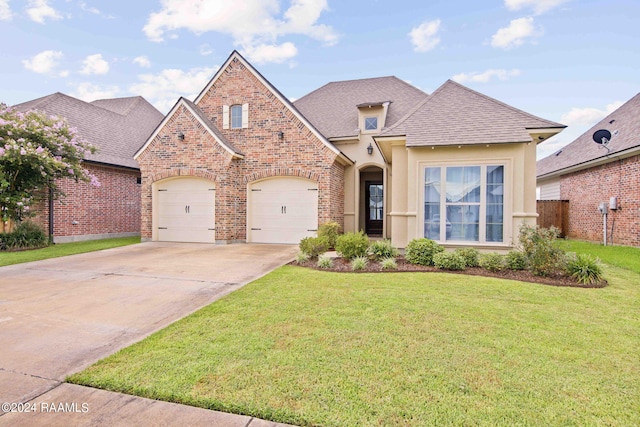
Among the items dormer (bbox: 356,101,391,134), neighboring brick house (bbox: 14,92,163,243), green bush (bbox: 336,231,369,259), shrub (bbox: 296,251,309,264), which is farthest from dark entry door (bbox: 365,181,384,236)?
neighboring brick house (bbox: 14,92,163,243)

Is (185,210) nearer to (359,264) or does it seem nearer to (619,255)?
(359,264)

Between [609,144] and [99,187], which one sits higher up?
[609,144]

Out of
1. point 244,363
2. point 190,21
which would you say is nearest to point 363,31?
point 190,21

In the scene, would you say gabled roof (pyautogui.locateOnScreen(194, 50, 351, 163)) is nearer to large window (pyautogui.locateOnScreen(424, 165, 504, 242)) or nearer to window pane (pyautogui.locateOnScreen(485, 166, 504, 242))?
large window (pyautogui.locateOnScreen(424, 165, 504, 242))

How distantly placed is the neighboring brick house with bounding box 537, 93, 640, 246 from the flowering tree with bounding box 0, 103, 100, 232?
19.3 meters

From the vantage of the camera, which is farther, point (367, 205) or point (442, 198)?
point (367, 205)

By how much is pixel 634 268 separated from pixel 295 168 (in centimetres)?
989

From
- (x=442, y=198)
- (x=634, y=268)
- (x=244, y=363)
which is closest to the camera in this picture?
(x=244, y=363)

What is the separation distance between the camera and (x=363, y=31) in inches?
563

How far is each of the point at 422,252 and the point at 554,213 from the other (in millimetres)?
12032

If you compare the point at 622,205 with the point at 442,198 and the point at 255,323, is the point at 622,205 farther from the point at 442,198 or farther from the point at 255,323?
the point at 255,323

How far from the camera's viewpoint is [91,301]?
5168 mm

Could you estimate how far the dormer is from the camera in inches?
560

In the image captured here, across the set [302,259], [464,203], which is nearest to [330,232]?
[302,259]
